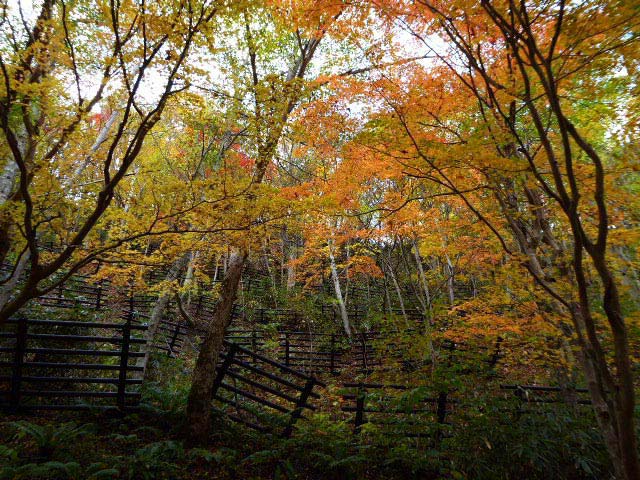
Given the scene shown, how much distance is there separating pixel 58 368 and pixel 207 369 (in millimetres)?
2564

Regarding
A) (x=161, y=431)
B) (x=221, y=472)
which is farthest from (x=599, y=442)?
(x=161, y=431)

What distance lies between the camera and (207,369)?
518 centimetres

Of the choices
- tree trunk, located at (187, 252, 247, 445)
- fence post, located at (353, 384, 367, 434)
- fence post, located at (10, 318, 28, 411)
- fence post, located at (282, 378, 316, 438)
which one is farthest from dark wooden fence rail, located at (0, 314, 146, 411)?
fence post, located at (353, 384, 367, 434)

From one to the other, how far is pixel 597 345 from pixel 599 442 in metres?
3.80

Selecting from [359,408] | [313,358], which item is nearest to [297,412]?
[359,408]

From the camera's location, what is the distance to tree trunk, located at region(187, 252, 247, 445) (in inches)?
196

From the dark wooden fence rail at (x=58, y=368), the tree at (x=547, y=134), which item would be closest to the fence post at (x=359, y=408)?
the tree at (x=547, y=134)

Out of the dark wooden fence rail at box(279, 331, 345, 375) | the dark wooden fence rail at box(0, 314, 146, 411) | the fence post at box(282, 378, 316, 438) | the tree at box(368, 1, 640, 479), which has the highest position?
the tree at box(368, 1, 640, 479)

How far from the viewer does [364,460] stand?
4.54 meters

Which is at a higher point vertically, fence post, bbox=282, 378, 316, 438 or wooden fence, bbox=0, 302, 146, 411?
wooden fence, bbox=0, 302, 146, 411

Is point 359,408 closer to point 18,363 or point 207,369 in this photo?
point 207,369

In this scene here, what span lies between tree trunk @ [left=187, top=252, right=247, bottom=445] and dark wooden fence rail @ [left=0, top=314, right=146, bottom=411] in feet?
3.39

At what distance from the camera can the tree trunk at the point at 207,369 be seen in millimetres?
4977

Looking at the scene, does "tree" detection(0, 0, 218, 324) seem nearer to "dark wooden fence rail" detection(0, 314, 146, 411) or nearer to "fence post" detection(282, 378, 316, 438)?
"dark wooden fence rail" detection(0, 314, 146, 411)
